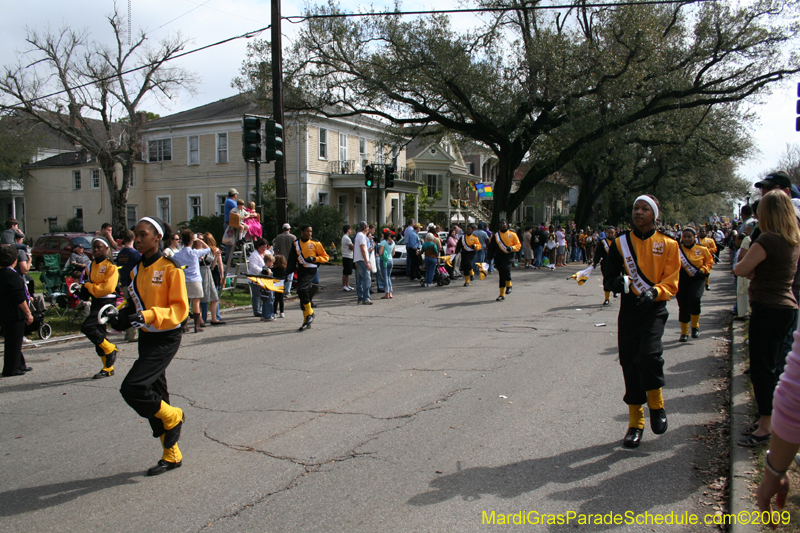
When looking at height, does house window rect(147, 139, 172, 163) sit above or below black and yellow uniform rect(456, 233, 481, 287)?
above

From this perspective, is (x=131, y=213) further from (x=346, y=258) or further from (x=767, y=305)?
(x=767, y=305)

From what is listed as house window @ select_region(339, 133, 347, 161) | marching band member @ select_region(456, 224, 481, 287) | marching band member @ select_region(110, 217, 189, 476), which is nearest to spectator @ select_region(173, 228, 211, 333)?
marching band member @ select_region(110, 217, 189, 476)

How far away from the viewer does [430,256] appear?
17688 millimetres

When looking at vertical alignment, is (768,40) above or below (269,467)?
above

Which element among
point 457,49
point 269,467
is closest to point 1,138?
point 457,49

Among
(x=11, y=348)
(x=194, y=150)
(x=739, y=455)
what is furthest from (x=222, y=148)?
(x=739, y=455)

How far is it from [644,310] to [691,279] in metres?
4.88

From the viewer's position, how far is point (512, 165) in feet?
89.9

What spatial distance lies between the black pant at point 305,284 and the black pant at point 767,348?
7539 mm

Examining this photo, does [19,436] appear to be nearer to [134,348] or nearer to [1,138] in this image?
[134,348]

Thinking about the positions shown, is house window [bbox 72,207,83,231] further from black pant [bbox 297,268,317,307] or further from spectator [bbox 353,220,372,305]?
black pant [bbox 297,268,317,307]

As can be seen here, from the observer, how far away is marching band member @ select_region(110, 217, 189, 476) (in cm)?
428

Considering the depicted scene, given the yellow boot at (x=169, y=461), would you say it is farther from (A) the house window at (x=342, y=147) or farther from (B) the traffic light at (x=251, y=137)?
(A) the house window at (x=342, y=147)

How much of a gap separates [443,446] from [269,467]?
1.40 meters
